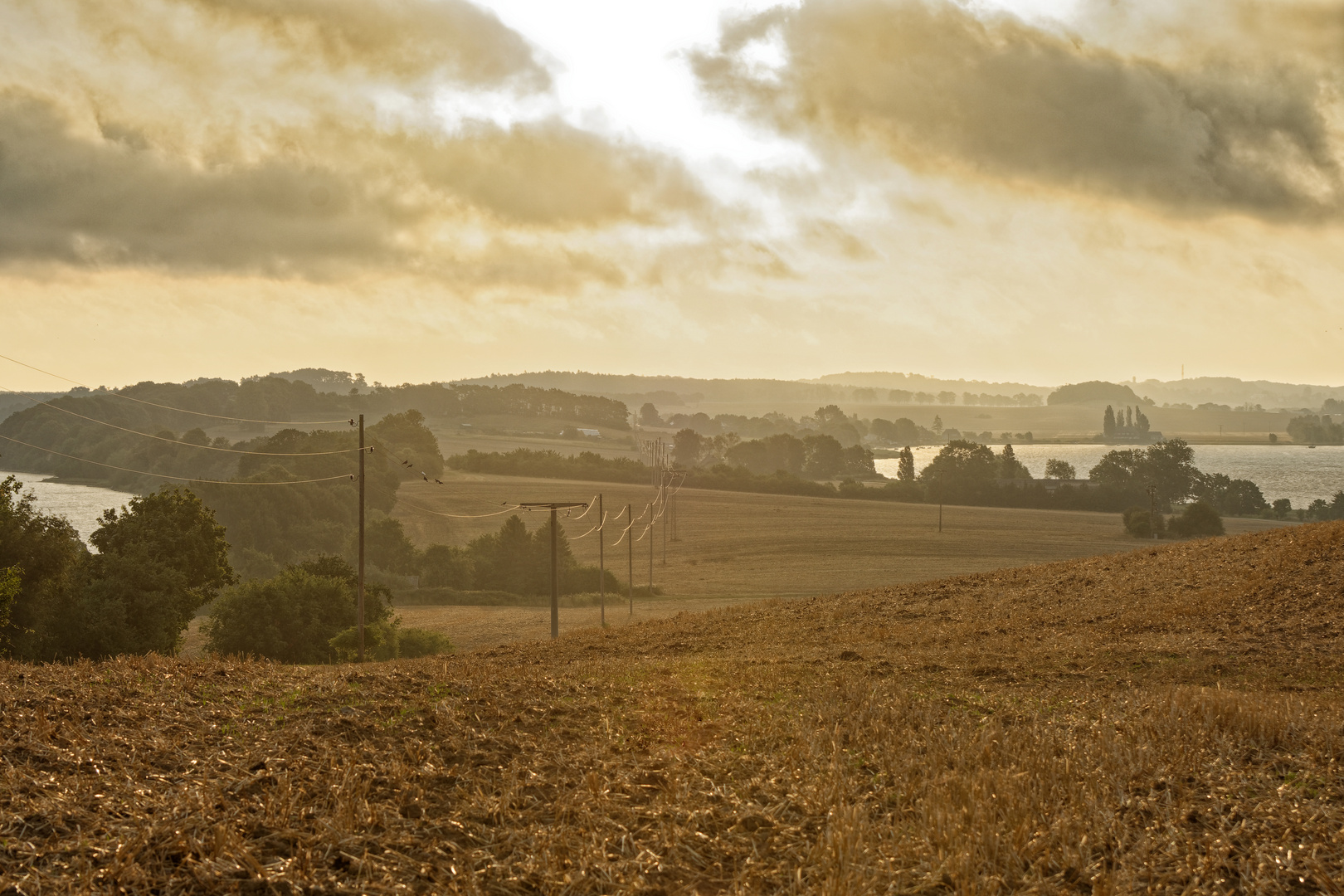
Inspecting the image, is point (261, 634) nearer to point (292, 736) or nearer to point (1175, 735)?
point (292, 736)

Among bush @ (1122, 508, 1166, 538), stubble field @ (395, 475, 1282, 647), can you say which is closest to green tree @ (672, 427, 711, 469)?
stubble field @ (395, 475, 1282, 647)

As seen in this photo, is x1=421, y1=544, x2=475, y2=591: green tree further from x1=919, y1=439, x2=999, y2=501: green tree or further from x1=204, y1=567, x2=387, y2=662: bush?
x1=919, y1=439, x2=999, y2=501: green tree

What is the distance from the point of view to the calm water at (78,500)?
323 ft

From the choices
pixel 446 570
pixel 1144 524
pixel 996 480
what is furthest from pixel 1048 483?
pixel 446 570

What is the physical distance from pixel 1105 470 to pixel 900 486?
29.5 meters

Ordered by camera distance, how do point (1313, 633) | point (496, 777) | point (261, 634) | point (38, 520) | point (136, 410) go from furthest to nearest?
point (136, 410)
point (261, 634)
point (38, 520)
point (1313, 633)
point (496, 777)

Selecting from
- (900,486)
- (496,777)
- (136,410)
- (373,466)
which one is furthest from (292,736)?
(136,410)

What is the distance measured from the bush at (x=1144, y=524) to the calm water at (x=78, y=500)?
109 metres

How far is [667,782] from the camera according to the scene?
10141mm

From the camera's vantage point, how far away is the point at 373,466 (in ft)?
391

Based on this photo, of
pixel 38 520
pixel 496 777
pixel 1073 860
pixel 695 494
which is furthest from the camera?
pixel 695 494

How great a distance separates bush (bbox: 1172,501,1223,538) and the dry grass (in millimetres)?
3430

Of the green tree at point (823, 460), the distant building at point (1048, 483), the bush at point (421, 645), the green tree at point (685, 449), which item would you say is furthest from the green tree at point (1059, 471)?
the bush at point (421, 645)

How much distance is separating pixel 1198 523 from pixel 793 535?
4438cm
